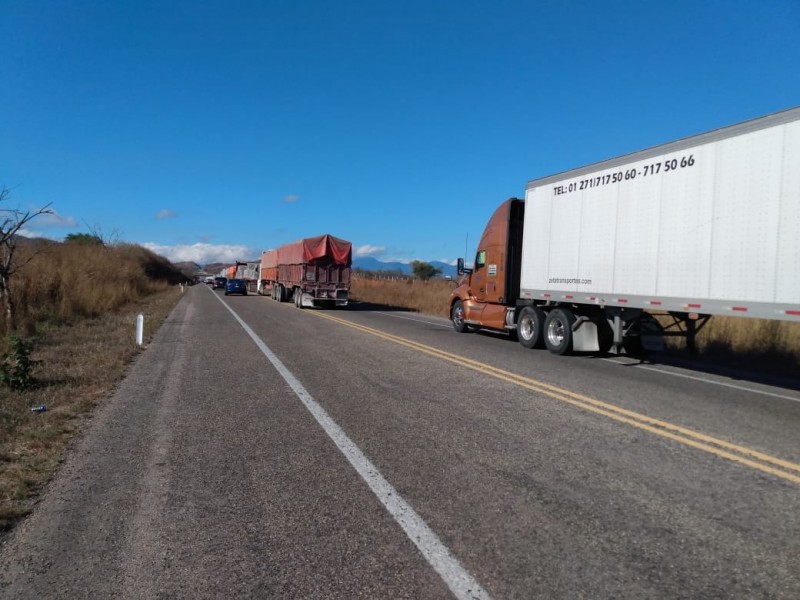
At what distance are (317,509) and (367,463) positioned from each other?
1023mm

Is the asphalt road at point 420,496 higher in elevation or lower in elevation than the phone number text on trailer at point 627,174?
lower

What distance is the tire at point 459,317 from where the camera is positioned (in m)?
18.0

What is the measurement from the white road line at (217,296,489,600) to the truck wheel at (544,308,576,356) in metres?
7.27

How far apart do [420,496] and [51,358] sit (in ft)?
31.4

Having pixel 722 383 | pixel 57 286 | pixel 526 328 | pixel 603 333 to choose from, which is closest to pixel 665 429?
pixel 722 383

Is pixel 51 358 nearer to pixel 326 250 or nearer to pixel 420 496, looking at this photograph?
pixel 420 496

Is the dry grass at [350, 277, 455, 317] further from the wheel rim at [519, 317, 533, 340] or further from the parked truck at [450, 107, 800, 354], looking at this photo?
the parked truck at [450, 107, 800, 354]

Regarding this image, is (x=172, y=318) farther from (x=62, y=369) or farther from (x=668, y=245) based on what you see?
(x=668, y=245)

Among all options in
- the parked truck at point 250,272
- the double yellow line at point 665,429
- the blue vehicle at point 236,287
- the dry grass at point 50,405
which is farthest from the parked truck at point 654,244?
the parked truck at point 250,272

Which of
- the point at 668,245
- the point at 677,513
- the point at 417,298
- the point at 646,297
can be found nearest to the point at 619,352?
the point at 646,297

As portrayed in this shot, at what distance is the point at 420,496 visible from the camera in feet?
14.3

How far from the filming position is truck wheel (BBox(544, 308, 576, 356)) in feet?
41.0

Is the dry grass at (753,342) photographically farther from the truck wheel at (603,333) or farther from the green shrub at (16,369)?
the green shrub at (16,369)

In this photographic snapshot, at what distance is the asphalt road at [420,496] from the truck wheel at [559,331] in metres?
3.80
